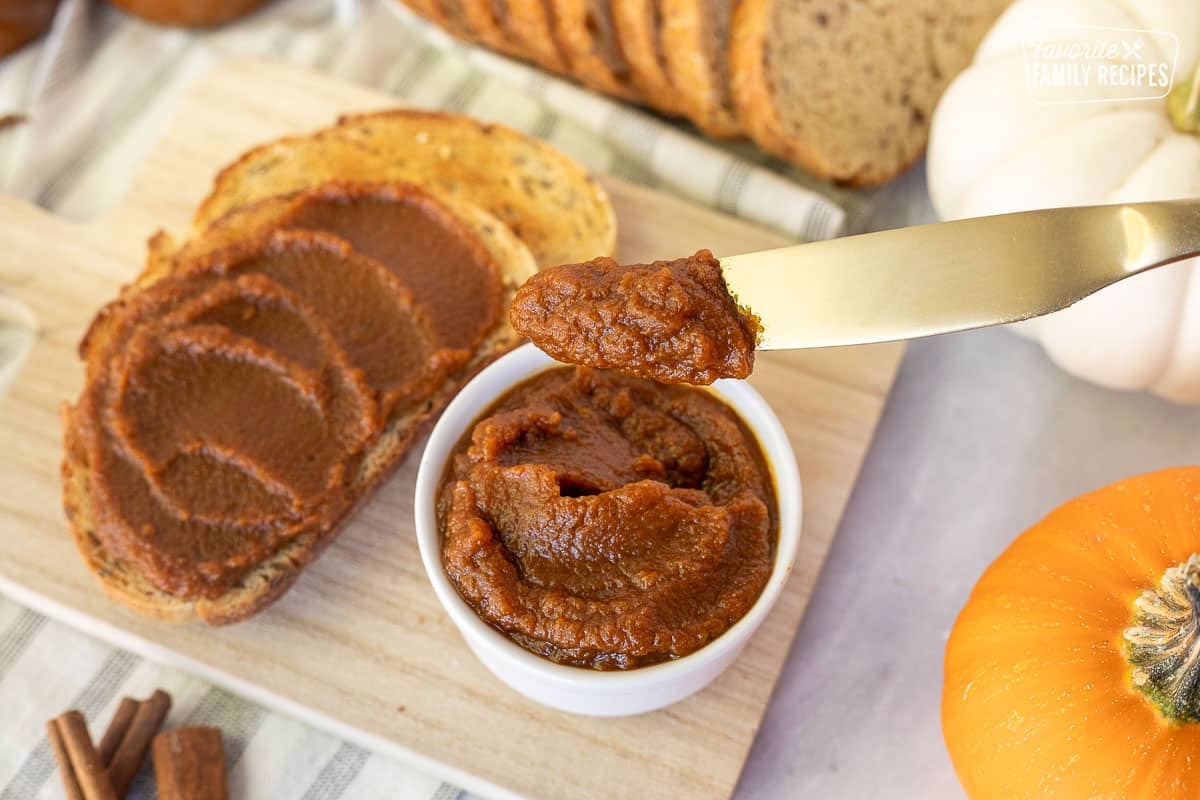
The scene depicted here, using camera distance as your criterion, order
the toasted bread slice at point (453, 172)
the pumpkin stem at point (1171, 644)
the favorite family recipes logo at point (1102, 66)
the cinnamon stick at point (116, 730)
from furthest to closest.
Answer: the toasted bread slice at point (453, 172) → the favorite family recipes logo at point (1102, 66) → the cinnamon stick at point (116, 730) → the pumpkin stem at point (1171, 644)

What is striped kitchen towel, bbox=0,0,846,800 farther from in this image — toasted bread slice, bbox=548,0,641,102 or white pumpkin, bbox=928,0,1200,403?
white pumpkin, bbox=928,0,1200,403

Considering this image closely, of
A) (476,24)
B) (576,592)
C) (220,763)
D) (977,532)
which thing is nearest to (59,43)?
(476,24)

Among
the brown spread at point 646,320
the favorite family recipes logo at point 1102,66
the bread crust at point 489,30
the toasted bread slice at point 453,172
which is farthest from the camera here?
the bread crust at point 489,30

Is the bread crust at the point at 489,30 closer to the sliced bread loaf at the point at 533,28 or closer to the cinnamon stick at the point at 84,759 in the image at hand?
the sliced bread loaf at the point at 533,28

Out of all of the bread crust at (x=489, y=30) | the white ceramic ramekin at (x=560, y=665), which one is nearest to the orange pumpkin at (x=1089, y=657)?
the white ceramic ramekin at (x=560, y=665)

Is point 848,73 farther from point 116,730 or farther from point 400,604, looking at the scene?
point 116,730

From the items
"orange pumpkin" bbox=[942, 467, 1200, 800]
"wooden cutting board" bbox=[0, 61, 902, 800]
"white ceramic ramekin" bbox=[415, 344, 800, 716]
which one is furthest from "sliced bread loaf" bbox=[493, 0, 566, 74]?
"orange pumpkin" bbox=[942, 467, 1200, 800]
